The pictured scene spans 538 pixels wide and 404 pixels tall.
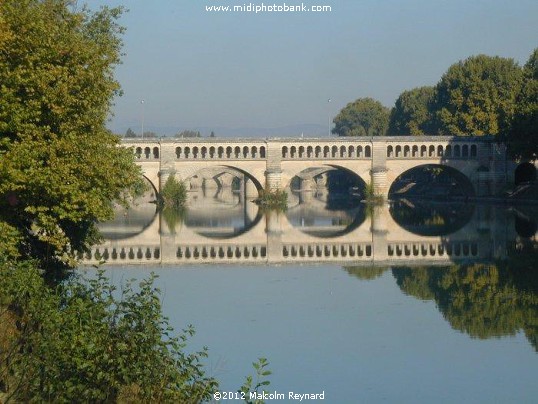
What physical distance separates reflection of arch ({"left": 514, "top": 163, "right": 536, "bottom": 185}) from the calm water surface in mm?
21845

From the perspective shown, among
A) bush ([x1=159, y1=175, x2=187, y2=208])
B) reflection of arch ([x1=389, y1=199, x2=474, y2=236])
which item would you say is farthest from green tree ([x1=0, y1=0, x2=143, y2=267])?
bush ([x1=159, y1=175, x2=187, y2=208])

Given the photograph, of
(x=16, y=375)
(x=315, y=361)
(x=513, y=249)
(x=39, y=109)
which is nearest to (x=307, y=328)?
(x=315, y=361)

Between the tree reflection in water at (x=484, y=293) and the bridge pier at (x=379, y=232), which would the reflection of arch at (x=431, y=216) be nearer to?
the bridge pier at (x=379, y=232)

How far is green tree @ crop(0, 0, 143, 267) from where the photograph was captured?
74.9ft

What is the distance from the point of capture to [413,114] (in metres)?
101

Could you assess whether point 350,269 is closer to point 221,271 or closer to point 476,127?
point 221,271

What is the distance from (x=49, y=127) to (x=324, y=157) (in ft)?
188

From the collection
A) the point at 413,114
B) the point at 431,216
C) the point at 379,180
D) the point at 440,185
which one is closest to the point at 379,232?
the point at 431,216

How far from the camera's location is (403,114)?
106312 millimetres

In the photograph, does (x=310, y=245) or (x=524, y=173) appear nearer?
(x=310, y=245)

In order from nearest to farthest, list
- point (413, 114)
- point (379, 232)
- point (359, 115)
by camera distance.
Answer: point (379, 232) < point (413, 114) < point (359, 115)

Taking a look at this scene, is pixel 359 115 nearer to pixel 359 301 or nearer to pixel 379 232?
pixel 379 232

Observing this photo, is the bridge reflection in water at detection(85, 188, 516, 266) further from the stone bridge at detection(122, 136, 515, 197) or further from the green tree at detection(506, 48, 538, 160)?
the stone bridge at detection(122, 136, 515, 197)

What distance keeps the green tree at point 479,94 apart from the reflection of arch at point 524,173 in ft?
11.4
